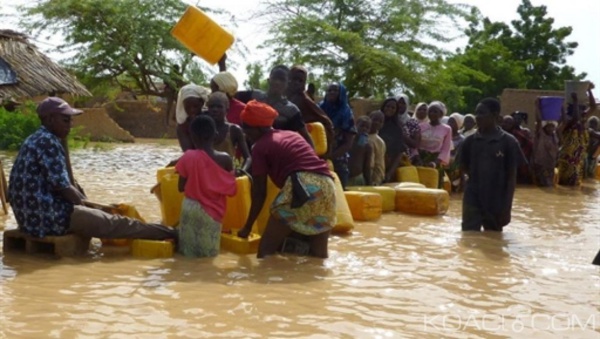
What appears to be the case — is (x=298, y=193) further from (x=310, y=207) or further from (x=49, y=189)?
(x=49, y=189)

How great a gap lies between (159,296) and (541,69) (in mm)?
38167

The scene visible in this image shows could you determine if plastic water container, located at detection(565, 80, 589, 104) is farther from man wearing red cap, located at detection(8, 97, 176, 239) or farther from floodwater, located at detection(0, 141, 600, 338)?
man wearing red cap, located at detection(8, 97, 176, 239)

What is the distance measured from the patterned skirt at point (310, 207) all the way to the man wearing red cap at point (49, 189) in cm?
140

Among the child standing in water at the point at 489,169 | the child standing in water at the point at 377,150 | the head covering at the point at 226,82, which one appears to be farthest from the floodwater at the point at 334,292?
the child standing in water at the point at 377,150

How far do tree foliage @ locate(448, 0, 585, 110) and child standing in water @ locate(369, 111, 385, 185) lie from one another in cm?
2795

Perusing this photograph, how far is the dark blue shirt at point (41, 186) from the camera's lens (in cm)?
604

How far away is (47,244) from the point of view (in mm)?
6309

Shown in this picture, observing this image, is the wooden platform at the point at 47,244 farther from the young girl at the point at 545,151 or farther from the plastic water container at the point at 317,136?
the young girl at the point at 545,151

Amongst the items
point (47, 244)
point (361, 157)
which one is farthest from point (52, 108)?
point (361, 157)

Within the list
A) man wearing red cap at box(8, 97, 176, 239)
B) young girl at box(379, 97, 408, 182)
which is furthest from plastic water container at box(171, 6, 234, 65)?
young girl at box(379, 97, 408, 182)

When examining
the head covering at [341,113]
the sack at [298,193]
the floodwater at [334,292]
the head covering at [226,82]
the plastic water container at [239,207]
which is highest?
the head covering at [226,82]

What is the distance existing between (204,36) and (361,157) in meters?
2.52

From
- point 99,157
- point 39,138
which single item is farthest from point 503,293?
point 99,157

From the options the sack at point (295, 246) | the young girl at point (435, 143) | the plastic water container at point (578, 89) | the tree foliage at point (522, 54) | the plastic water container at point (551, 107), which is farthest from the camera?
the tree foliage at point (522, 54)
